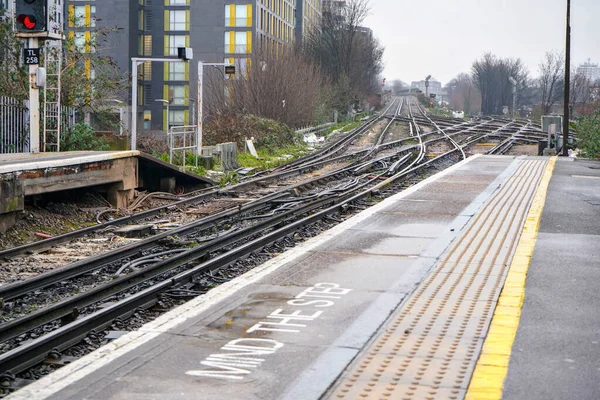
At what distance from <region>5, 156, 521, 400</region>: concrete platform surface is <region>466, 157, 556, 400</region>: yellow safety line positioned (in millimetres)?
932

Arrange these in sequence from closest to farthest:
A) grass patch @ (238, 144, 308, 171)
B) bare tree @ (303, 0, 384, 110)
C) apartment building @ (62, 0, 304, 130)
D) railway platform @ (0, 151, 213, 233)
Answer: railway platform @ (0, 151, 213, 233), grass patch @ (238, 144, 308, 171), apartment building @ (62, 0, 304, 130), bare tree @ (303, 0, 384, 110)

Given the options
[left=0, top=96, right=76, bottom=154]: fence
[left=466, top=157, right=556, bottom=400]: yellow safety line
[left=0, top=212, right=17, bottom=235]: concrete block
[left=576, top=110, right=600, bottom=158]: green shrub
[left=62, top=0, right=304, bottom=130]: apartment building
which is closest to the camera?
[left=466, top=157, right=556, bottom=400]: yellow safety line

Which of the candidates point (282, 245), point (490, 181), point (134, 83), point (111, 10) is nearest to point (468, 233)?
point (282, 245)

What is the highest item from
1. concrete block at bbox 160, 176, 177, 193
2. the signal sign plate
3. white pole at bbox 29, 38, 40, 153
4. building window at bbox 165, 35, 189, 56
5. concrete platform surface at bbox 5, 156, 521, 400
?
building window at bbox 165, 35, 189, 56

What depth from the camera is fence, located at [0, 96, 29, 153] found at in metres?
20.2

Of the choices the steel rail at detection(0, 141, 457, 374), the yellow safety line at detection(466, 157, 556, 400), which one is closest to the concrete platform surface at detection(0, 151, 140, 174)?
the steel rail at detection(0, 141, 457, 374)

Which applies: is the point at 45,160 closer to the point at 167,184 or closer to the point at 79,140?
the point at 167,184

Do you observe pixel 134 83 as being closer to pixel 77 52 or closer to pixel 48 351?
pixel 77 52

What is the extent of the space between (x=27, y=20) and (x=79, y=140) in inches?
302

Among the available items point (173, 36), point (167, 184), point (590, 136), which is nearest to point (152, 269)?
point (167, 184)

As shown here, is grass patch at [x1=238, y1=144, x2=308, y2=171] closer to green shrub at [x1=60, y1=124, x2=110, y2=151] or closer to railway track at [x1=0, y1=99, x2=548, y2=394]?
green shrub at [x1=60, y1=124, x2=110, y2=151]

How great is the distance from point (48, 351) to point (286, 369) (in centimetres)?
209

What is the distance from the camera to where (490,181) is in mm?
21734

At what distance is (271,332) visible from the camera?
723 centimetres
